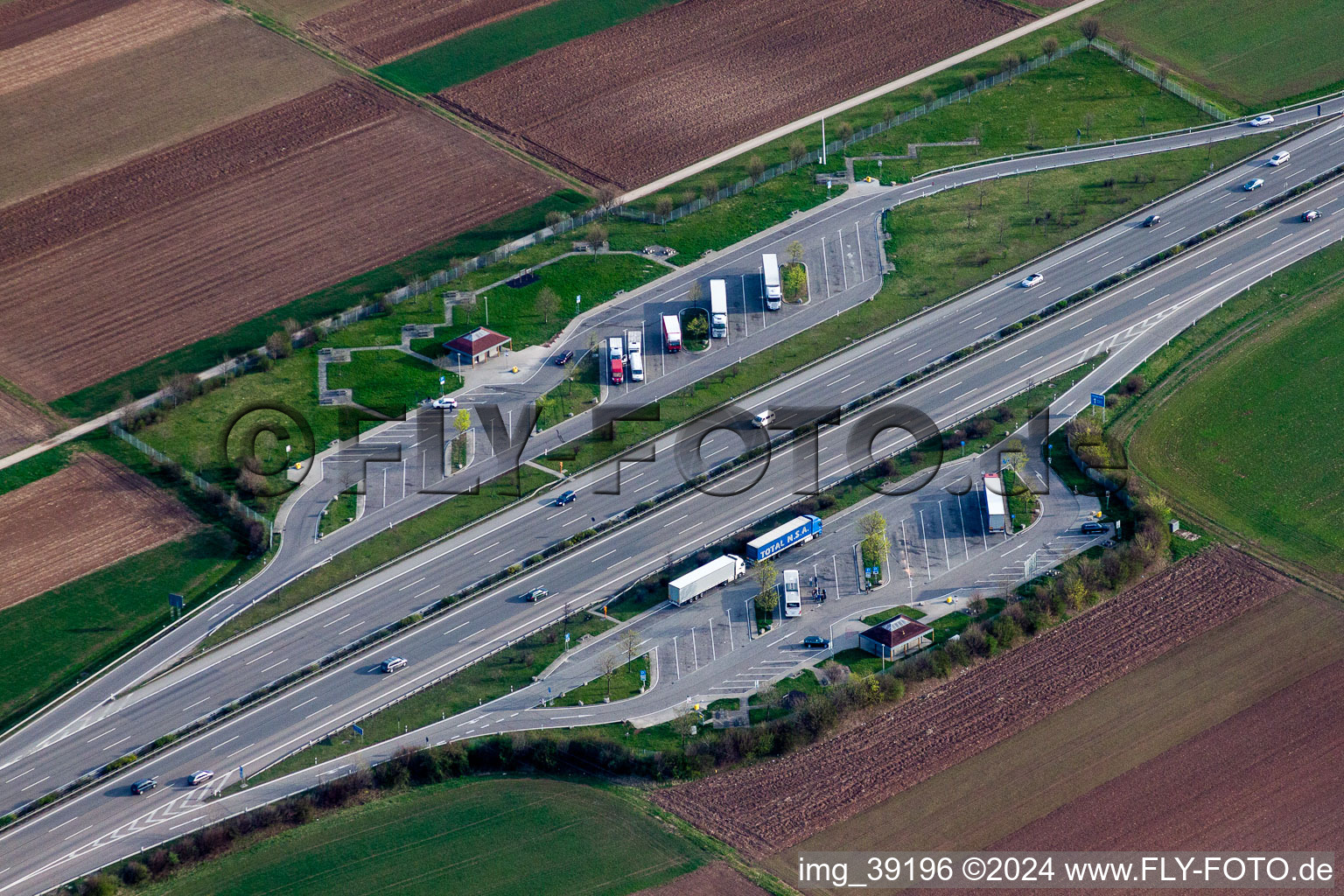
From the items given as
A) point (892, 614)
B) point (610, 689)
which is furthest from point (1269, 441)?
point (610, 689)

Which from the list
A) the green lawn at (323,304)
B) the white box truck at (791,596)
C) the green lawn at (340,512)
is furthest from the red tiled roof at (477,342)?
the white box truck at (791,596)

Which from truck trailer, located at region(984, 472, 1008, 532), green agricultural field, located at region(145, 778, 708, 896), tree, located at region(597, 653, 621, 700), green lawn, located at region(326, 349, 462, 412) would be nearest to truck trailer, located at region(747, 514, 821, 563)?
truck trailer, located at region(984, 472, 1008, 532)

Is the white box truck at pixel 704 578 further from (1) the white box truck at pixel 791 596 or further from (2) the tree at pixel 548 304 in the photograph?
(2) the tree at pixel 548 304

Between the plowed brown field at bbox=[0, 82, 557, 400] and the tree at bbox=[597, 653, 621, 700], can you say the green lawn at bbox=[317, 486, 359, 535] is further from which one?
the plowed brown field at bbox=[0, 82, 557, 400]

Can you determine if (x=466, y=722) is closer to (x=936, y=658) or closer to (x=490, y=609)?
(x=490, y=609)

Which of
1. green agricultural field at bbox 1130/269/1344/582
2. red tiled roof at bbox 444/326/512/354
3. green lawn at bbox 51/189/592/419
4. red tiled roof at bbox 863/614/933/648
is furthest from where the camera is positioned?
red tiled roof at bbox 444/326/512/354

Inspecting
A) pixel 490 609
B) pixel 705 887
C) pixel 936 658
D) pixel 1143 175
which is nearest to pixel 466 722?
pixel 490 609
